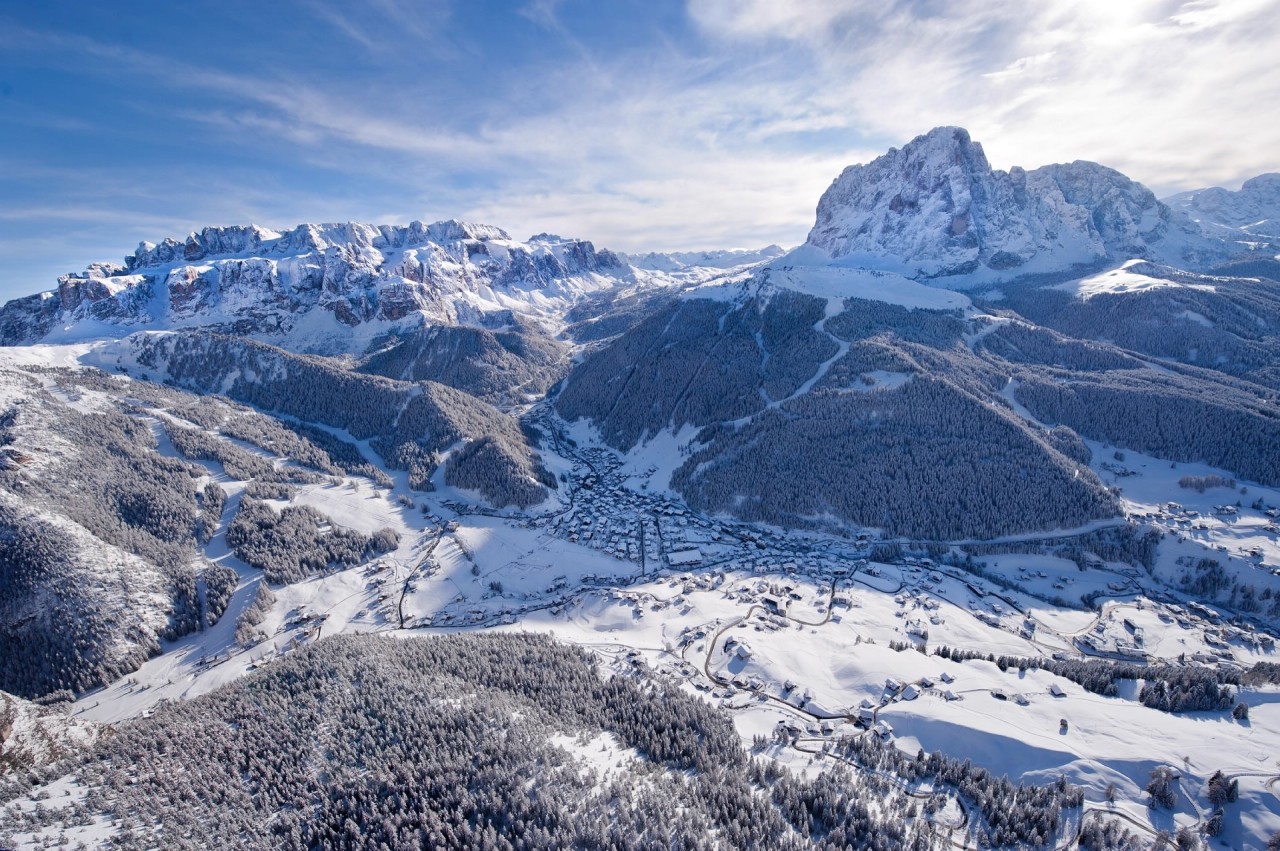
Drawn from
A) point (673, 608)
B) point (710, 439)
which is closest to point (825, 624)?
point (673, 608)

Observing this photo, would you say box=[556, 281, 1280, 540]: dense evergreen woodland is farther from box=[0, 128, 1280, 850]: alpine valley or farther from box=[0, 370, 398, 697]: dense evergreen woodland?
box=[0, 370, 398, 697]: dense evergreen woodland

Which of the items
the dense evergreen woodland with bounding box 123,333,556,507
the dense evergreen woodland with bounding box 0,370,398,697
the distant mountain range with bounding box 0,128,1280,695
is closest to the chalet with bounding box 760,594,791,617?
the distant mountain range with bounding box 0,128,1280,695

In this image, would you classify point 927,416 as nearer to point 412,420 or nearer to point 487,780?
point 487,780

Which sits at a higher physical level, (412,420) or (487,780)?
(412,420)

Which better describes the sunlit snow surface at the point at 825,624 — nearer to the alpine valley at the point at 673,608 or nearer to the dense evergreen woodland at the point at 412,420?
the alpine valley at the point at 673,608

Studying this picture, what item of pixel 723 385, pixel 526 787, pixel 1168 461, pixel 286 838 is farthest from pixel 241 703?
pixel 1168 461

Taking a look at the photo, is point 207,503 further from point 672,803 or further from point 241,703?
point 672,803
